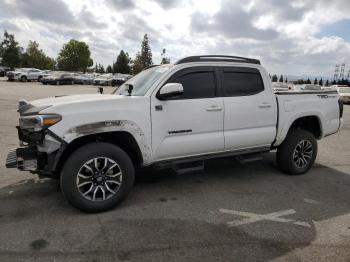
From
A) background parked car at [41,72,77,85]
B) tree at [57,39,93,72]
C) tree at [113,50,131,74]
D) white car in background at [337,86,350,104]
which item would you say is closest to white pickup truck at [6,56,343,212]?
white car in background at [337,86,350,104]

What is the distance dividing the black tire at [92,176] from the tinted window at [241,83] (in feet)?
6.33

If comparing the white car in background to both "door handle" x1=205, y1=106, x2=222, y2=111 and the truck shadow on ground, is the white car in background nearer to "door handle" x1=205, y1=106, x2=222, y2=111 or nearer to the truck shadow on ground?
the truck shadow on ground

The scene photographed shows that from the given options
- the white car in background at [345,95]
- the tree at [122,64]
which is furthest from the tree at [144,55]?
the white car in background at [345,95]

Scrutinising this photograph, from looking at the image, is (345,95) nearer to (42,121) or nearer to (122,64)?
(42,121)

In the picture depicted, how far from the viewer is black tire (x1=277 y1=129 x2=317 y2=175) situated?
6.12 metres

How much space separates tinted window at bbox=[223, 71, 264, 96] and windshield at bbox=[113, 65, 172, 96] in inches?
37.2

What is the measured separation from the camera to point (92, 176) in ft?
14.3

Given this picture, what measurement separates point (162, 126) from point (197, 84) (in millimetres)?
867

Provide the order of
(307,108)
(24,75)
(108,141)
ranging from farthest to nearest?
(24,75) < (307,108) < (108,141)

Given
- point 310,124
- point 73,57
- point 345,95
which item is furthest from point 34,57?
point 310,124

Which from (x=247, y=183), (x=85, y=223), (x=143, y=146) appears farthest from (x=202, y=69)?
(x=85, y=223)

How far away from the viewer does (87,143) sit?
4.43 m

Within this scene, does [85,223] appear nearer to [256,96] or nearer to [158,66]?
[158,66]

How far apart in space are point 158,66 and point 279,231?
9.87 feet
